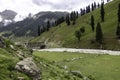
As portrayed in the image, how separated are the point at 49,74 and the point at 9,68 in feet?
24.1

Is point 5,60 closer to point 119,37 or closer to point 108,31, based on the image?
point 119,37

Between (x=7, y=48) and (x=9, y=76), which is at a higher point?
(x=7, y=48)

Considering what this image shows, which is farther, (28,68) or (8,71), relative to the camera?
(8,71)

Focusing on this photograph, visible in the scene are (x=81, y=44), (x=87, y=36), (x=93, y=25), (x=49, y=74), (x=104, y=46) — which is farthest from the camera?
(x=93, y=25)

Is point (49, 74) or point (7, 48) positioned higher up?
point (7, 48)

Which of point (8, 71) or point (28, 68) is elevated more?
point (28, 68)

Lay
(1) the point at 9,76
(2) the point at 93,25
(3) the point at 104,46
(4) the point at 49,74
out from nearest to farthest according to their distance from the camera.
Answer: (1) the point at 9,76 < (4) the point at 49,74 < (3) the point at 104,46 < (2) the point at 93,25

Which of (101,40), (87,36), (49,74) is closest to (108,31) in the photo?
(87,36)

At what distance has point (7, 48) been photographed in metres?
27.8

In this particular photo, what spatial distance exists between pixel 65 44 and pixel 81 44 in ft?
79.6

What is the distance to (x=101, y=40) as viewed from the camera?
150 metres

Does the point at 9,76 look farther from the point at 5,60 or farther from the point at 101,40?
the point at 101,40

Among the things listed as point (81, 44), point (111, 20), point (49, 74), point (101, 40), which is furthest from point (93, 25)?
point (49, 74)

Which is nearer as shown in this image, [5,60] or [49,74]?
[5,60]
